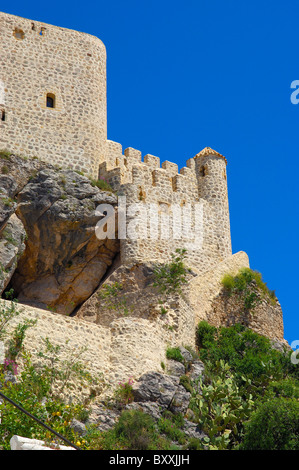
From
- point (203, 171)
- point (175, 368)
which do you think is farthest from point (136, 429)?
point (203, 171)

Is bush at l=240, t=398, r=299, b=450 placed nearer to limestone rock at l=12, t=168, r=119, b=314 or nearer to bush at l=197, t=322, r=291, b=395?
bush at l=197, t=322, r=291, b=395

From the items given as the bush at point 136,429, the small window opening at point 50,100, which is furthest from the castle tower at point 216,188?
the bush at point 136,429

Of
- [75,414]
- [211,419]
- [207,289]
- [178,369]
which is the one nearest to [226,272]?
[207,289]

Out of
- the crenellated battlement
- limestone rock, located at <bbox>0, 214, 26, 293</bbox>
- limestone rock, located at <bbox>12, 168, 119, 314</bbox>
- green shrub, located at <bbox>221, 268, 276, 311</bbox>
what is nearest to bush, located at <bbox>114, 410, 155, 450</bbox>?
limestone rock, located at <bbox>0, 214, 26, 293</bbox>

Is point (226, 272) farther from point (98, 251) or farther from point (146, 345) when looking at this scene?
point (146, 345)

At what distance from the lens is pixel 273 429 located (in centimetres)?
2717

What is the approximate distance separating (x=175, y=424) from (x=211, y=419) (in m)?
1.27

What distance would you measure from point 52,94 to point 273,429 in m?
19.3

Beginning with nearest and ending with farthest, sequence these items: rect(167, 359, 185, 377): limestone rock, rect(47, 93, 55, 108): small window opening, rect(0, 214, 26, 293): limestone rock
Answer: rect(167, 359, 185, 377): limestone rock, rect(0, 214, 26, 293): limestone rock, rect(47, 93, 55, 108): small window opening

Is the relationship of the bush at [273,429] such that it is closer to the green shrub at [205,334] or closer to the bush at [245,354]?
the bush at [245,354]

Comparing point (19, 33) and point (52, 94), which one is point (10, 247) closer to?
point (52, 94)

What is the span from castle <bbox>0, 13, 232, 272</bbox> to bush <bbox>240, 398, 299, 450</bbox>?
36.8ft

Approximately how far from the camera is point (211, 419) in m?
29.1

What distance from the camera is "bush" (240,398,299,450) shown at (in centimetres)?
2689
